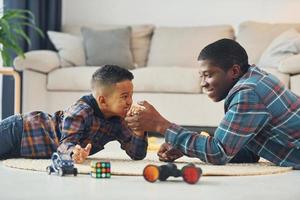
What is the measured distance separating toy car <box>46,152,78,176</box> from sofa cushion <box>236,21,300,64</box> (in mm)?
3009

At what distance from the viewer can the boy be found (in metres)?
2.41

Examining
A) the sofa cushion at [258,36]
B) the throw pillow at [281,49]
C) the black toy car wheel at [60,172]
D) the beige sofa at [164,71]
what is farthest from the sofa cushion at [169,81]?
the black toy car wheel at [60,172]

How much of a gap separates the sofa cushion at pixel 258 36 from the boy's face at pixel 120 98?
8.83 ft

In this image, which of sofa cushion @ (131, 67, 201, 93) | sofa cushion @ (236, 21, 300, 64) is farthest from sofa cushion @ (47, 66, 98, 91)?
sofa cushion @ (236, 21, 300, 64)

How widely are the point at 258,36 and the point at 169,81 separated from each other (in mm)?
915

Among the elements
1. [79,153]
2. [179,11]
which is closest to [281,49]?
[179,11]

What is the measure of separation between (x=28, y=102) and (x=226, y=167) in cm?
268

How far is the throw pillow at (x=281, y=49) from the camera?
4613 mm

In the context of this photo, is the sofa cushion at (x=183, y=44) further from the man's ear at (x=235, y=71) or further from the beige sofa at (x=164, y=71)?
the man's ear at (x=235, y=71)

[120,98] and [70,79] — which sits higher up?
[120,98]

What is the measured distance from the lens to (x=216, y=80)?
2312mm

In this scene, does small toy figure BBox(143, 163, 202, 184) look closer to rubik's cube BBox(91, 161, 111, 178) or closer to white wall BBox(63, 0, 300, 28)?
rubik's cube BBox(91, 161, 111, 178)

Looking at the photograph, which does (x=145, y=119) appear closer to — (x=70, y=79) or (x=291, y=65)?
(x=291, y=65)

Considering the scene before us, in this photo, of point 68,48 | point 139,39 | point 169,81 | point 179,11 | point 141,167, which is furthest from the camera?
point 179,11
